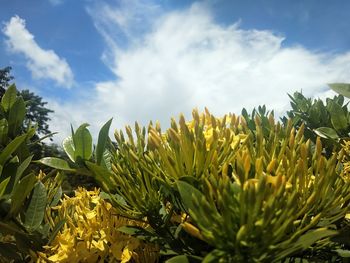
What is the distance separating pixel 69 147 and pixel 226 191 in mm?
1284

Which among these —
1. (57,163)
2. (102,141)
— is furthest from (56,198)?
(102,141)

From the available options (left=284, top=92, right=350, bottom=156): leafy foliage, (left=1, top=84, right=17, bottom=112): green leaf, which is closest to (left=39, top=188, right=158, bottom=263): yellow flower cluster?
(left=1, top=84, right=17, bottom=112): green leaf

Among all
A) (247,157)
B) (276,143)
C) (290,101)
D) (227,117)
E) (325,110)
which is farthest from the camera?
(290,101)

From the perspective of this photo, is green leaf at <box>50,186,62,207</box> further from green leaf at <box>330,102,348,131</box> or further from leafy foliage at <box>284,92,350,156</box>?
green leaf at <box>330,102,348,131</box>

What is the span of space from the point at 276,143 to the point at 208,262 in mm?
643

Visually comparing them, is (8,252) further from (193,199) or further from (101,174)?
(193,199)

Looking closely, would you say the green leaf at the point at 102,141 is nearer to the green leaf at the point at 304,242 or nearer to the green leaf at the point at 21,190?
the green leaf at the point at 21,190

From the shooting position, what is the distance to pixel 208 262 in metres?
1.25

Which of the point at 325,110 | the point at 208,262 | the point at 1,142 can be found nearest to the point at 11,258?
the point at 1,142

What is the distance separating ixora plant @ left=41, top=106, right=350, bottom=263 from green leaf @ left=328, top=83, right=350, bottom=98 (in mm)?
653

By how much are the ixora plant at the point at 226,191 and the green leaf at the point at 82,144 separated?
8 centimetres

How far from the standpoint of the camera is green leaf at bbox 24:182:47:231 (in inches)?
80.4

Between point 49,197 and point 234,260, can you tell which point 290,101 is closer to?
point 49,197

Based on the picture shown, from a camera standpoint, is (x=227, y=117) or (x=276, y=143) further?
(x=227, y=117)
